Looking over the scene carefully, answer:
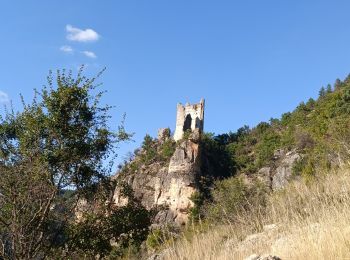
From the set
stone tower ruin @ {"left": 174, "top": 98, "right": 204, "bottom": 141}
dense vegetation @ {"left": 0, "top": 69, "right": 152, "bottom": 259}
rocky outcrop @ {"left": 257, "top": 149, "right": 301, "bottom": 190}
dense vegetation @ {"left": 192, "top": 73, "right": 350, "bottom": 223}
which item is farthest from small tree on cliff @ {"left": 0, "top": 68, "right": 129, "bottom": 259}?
stone tower ruin @ {"left": 174, "top": 98, "right": 204, "bottom": 141}

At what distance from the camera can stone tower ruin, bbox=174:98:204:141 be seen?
66.4 meters

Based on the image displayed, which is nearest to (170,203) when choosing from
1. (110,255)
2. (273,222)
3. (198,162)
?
(198,162)

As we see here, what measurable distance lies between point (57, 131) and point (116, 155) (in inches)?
63.3

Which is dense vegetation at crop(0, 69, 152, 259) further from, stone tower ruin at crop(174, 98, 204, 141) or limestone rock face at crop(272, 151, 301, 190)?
stone tower ruin at crop(174, 98, 204, 141)

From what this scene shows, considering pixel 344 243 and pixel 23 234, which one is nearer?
pixel 344 243

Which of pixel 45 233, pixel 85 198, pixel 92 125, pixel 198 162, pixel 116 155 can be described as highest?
pixel 198 162

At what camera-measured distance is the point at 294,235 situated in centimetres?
358

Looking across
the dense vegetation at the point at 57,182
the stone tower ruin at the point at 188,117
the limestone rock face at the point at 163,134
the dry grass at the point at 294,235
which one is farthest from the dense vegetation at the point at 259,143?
the dry grass at the point at 294,235

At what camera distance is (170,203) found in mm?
51719

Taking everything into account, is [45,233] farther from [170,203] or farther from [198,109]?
[198,109]

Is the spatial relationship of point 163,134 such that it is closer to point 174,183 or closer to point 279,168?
point 174,183

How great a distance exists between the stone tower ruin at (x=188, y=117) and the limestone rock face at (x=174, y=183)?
10979 millimetres

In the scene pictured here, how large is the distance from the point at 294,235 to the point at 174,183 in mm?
49317

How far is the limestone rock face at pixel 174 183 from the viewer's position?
1985 inches
